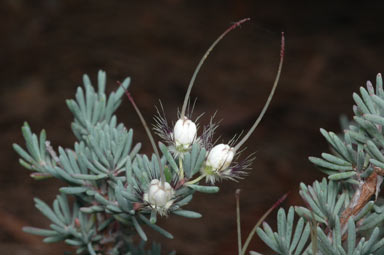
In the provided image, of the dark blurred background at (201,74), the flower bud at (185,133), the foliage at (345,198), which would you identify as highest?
the dark blurred background at (201,74)

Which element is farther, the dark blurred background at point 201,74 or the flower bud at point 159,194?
the dark blurred background at point 201,74

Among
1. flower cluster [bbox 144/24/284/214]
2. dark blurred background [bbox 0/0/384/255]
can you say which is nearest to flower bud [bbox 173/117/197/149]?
flower cluster [bbox 144/24/284/214]

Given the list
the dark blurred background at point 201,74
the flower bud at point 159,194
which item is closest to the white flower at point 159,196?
the flower bud at point 159,194

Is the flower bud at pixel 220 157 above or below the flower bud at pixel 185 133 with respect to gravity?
below

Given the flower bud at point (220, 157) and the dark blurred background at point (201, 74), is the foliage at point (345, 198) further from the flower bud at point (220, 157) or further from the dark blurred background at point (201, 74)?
the dark blurred background at point (201, 74)

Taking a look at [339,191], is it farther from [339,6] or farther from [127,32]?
[339,6]

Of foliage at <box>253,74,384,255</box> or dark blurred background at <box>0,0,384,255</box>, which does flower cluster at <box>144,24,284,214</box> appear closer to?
foliage at <box>253,74,384,255</box>

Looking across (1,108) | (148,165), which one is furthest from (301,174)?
(148,165)
